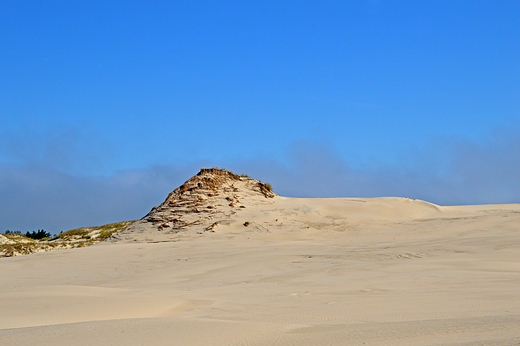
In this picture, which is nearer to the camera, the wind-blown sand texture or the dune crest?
the wind-blown sand texture

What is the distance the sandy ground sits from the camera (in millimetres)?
3605

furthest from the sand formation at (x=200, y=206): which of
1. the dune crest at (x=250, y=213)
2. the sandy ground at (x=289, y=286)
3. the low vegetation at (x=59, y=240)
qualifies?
the low vegetation at (x=59, y=240)

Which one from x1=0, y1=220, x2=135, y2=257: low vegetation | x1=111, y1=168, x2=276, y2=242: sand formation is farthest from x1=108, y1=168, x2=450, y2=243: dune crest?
x1=0, y1=220, x2=135, y2=257: low vegetation

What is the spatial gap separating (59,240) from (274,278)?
17.7 meters

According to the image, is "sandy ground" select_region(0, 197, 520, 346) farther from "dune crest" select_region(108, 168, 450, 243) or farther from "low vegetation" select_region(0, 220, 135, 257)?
"low vegetation" select_region(0, 220, 135, 257)

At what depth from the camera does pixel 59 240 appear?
2269 cm

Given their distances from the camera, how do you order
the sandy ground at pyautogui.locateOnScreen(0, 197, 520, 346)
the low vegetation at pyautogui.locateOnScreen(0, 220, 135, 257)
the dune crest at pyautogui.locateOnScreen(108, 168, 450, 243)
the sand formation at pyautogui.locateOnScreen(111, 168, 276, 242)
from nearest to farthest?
1. the sandy ground at pyautogui.locateOnScreen(0, 197, 520, 346)
2. the dune crest at pyautogui.locateOnScreen(108, 168, 450, 243)
3. the sand formation at pyautogui.locateOnScreen(111, 168, 276, 242)
4. the low vegetation at pyautogui.locateOnScreen(0, 220, 135, 257)

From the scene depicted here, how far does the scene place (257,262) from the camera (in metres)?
9.90

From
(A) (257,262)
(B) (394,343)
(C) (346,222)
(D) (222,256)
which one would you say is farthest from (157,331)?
(C) (346,222)

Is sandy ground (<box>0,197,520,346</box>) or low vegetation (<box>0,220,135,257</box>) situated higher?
low vegetation (<box>0,220,135,257</box>)

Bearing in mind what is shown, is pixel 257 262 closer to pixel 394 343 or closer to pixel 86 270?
pixel 86 270

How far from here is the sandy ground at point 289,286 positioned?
3605 mm

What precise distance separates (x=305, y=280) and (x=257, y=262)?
2.28 metres

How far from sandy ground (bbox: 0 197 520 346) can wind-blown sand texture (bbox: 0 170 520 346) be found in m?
0.03
